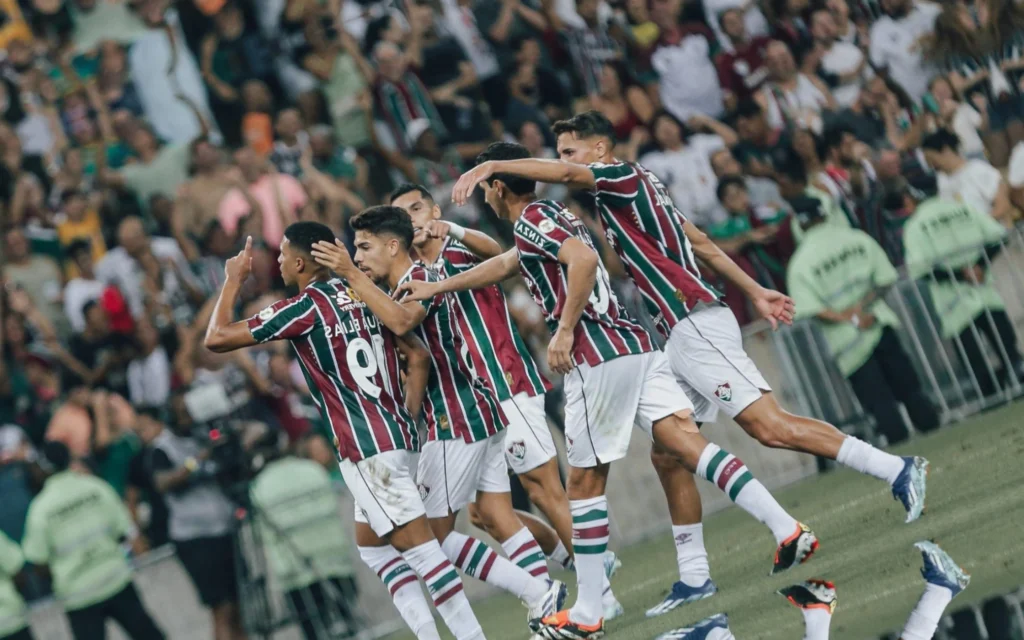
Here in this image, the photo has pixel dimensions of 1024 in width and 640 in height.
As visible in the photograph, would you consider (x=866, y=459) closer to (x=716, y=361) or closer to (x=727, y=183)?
(x=716, y=361)

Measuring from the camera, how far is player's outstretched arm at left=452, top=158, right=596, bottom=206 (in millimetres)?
7086

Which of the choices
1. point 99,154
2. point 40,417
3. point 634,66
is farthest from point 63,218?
point 634,66

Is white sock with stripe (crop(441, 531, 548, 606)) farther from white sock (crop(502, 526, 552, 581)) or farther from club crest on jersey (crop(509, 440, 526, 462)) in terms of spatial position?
club crest on jersey (crop(509, 440, 526, 462))

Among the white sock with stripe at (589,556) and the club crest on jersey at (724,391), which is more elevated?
the club crest on jersey at (724,391)

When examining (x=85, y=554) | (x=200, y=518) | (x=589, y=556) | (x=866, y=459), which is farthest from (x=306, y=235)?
(x=85, y=554)

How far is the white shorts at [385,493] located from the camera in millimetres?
7824

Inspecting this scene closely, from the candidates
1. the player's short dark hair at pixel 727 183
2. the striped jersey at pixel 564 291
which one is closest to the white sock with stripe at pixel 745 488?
the striped jersey at pixel 564 291

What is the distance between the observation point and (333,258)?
780cm

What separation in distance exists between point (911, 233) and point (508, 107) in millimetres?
3993

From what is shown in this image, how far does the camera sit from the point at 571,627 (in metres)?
7.75

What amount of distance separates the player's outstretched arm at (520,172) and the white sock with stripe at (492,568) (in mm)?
2047

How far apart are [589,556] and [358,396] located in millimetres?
1330

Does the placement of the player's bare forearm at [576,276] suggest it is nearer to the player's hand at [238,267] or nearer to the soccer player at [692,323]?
the soccer player at [692,323]

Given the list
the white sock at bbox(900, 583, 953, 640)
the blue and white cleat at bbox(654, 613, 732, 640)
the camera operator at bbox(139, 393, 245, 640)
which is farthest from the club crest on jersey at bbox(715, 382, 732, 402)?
the camera operator at bbox(139, 393, 245, 640)
